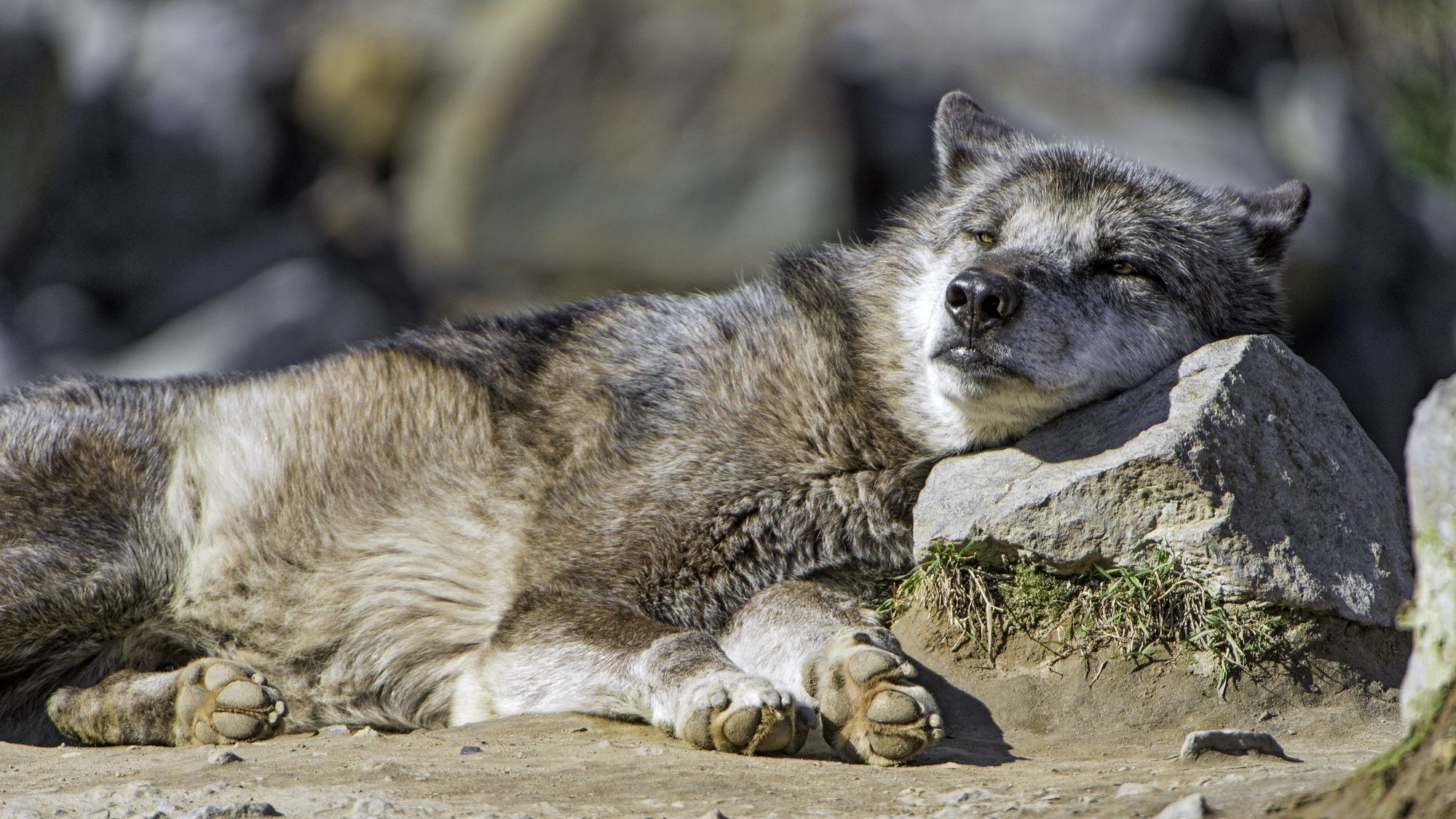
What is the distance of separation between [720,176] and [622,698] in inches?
453

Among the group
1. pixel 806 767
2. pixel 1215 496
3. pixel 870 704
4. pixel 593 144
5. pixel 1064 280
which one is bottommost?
pixel 806 767

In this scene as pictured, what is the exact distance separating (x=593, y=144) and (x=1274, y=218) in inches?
437

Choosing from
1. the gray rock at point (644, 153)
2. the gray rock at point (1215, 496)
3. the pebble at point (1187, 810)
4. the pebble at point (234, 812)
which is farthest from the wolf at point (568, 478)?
the gray rock at point (644, 153)

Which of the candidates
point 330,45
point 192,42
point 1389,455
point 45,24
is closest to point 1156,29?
point 1389,455

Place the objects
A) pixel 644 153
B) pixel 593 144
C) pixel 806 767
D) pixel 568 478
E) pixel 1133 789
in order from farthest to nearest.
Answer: pixel 593 144
pixel 644 153
pixel 568 478
pixel 806 767
pixel 1133 789

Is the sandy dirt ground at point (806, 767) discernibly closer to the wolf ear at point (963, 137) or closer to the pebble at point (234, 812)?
the pebble at point (234, 812)

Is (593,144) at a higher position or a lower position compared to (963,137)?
higher

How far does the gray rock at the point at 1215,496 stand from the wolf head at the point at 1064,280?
0.69 ft

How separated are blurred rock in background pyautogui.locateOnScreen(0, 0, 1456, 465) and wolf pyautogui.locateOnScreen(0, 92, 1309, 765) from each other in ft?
31.0

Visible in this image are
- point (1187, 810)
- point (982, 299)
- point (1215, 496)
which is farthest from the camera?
point (982, 299)

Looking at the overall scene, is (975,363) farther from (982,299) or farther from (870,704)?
(870,704)

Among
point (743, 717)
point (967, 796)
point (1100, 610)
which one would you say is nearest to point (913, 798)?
point (967, 796)

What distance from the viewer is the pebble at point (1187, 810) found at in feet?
8.86

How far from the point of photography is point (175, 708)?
173 inches
